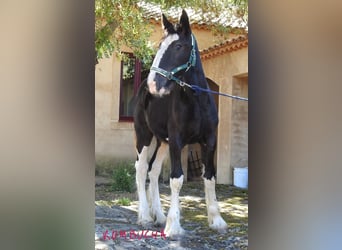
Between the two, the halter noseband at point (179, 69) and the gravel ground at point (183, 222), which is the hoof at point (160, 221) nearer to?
the gravel ground at point (183, 222)

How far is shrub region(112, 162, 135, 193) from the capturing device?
1999 millimetres

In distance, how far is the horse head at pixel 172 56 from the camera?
2012 mm

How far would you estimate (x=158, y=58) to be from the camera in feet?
6.63

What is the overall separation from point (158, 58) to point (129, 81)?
0.59 ft

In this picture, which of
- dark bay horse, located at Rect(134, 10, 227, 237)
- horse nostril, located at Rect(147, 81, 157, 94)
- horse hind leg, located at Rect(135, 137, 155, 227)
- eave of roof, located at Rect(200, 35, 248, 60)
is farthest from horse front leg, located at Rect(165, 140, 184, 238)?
eave of roof, located at Rect(200, 35, 248, 60)

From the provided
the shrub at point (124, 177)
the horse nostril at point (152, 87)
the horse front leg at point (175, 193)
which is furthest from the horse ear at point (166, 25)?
the shrub at point (124, 177)

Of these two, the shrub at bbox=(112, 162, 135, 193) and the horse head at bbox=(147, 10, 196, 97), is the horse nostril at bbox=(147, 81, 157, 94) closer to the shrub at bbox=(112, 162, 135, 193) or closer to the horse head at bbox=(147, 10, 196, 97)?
the horse head at bbox=(147, 10, 196, 97)

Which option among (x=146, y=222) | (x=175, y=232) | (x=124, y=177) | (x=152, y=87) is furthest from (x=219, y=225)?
(x=152, y=87)

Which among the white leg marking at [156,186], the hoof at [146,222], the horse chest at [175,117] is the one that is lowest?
the hoof at [146,222]

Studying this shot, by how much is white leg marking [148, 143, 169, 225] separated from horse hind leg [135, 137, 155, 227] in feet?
0.10
